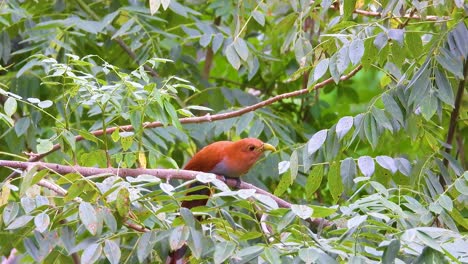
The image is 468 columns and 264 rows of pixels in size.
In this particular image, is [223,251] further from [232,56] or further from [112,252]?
[232,56]

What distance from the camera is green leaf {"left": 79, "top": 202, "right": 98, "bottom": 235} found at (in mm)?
3049

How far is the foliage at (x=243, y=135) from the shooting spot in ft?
10.1

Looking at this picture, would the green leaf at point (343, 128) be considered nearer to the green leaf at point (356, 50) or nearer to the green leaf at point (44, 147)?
the green leaf at point (356, 50)

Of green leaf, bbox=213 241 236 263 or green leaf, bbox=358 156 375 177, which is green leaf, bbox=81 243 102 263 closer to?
green leaf, bbox=213 241 236 263

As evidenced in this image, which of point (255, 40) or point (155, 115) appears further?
point (255, 40)

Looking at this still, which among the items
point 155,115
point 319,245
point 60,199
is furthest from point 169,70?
point 319,245

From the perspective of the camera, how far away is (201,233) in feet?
10.1

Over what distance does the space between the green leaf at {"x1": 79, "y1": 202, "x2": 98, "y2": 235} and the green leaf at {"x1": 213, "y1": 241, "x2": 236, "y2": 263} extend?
A: 1.34 feet

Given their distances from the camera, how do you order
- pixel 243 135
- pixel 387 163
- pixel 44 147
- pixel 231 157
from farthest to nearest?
pixel 243 135 → pixel 231 157 → pixel 387 163 → pixel 44 147

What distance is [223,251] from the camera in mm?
2945

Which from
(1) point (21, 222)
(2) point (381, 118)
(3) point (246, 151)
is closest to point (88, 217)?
(1) point (21, 222)

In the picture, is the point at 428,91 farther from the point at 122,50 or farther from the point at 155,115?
the point at 122,50

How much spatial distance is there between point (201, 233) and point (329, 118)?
329 cm

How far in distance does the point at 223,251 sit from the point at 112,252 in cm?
41
